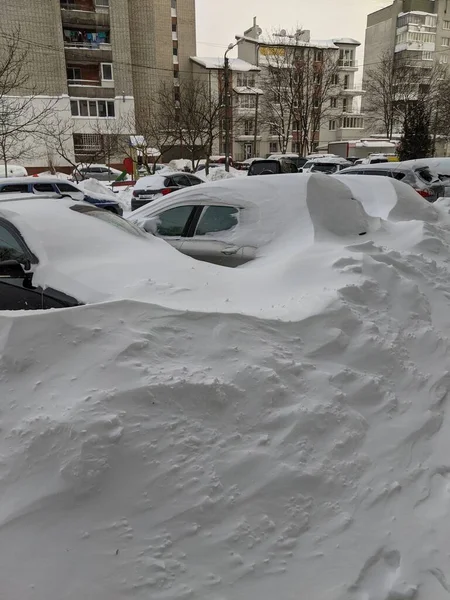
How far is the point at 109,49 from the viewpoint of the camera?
4066 centimetres

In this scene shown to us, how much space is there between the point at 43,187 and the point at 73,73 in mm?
31555

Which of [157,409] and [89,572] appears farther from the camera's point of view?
[157,409]

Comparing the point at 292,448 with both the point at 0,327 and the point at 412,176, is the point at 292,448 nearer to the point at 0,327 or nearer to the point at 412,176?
the point at 0,327

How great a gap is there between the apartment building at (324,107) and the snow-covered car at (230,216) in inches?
1841

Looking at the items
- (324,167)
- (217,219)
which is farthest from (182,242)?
(324,167)

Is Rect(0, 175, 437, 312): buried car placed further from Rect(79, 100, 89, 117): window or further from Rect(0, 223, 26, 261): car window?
Rect(79, 100, 89, 117): window

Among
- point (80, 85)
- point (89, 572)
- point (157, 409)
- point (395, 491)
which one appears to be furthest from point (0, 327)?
point (80, 85)

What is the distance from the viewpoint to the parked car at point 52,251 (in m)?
3.57

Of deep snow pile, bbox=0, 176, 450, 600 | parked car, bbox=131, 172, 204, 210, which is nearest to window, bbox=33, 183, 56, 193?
parked car, bbox=131, 172, 204, 210

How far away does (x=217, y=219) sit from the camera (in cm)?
560

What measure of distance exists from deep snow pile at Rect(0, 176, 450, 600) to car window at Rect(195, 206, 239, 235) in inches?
94.9

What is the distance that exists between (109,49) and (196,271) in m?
43.5

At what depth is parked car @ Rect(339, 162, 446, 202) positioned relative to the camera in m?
12.7

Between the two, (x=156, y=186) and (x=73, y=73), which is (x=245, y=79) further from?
(x=156, y=186)
